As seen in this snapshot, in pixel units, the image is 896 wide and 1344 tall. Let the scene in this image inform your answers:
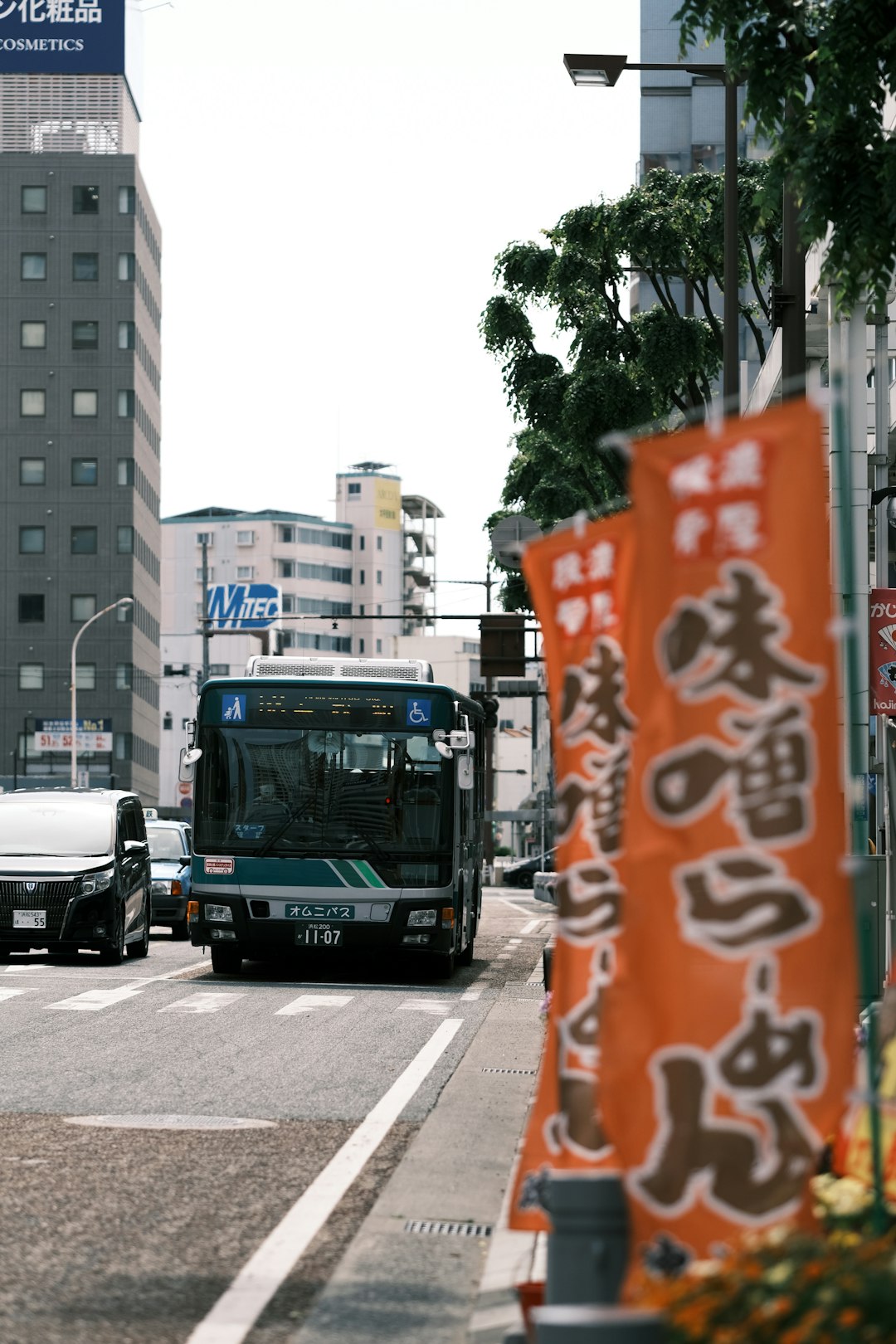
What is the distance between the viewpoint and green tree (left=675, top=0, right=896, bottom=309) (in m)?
8.85

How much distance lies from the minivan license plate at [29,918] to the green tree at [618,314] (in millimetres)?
11039

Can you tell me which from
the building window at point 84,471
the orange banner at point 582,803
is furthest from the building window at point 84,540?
the orange banner at point 582,803

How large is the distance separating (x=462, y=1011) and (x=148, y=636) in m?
99.4

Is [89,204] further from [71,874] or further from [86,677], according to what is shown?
[71,874]

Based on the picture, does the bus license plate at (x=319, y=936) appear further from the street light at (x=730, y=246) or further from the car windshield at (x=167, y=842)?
the car windshield at (x=167, y=842)

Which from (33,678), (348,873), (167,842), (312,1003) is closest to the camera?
(312,1003)

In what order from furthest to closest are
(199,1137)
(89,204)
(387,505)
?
(387,505) < (89,204) < (199,1137)

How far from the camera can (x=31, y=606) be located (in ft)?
355

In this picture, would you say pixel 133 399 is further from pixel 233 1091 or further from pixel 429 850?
Result: pixel 233 1091

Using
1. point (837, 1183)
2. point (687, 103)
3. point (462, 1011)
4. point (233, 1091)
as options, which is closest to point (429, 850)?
point (462, 1011)

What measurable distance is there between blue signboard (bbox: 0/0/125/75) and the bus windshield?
287 feet

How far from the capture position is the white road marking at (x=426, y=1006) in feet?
61.7

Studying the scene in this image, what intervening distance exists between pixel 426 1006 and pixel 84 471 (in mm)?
92258

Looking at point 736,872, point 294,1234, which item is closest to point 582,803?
point 736,872
